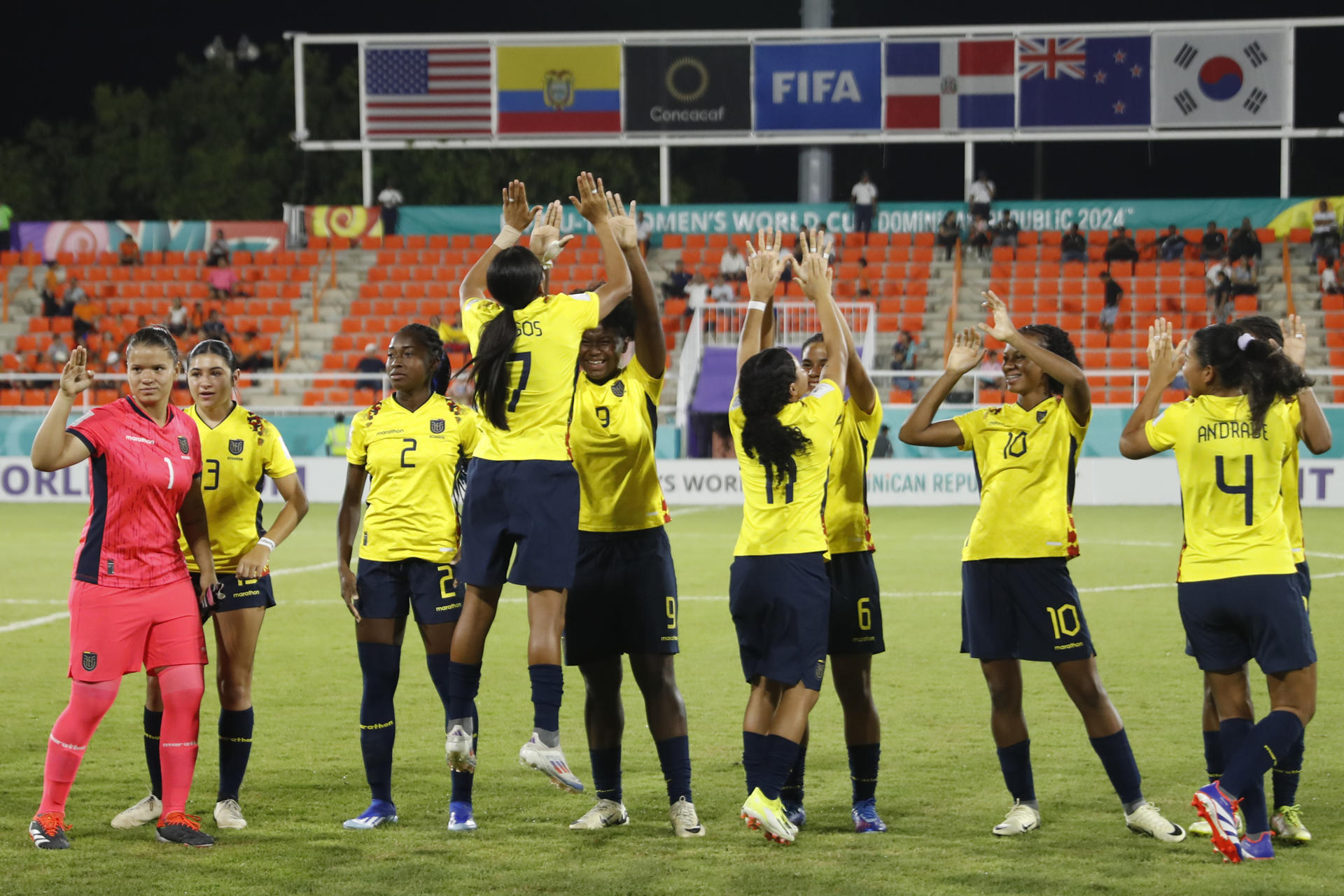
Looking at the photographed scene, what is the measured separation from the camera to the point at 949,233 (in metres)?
31.2

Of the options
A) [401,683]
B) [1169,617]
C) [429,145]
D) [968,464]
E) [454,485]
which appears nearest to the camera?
[454,485]

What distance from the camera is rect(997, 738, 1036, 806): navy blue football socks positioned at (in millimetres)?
6004

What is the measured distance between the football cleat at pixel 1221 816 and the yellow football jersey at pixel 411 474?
3081mm

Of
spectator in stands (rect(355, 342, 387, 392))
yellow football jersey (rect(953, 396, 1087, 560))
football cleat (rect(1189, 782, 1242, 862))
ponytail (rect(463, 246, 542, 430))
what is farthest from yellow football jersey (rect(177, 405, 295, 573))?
spectator in stands (rect(355, 342, 387, 392))

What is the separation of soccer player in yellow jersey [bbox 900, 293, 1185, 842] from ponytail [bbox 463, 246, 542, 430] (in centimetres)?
159

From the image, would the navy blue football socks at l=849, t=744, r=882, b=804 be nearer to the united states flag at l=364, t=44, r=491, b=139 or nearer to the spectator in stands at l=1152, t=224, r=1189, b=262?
the spectator in stands at l=1152, t=224, r=1189, b=262

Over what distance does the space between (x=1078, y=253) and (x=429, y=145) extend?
13884mm

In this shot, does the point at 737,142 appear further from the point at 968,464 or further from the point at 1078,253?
the point at 968,464

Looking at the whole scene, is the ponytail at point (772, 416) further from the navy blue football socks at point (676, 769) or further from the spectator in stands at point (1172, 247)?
the spectator in stands at point (1172, 247)

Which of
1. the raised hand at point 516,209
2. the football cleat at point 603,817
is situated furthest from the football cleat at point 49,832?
the raised hand at point 516,209

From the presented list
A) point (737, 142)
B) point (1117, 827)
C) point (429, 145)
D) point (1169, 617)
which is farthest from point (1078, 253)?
point (1117, 827)

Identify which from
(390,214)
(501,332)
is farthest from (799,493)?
(390,214)

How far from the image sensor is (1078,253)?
30.7 meters

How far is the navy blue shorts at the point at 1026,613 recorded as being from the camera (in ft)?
19.1
